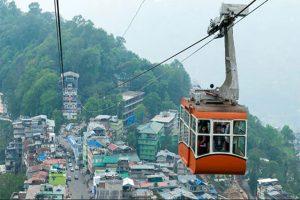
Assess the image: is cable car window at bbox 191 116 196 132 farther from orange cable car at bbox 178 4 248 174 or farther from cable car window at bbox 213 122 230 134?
cable car window at bbox 213 122 230 134

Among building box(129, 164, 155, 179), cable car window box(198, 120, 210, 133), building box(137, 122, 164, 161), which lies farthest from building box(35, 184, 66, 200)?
cable car window box(198, 120, 210, 133)

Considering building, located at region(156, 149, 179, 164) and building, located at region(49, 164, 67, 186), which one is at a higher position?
building, located at region(156, 149, 179, 164)

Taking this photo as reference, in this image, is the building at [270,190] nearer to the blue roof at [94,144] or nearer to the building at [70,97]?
the blue roof at [94,144]

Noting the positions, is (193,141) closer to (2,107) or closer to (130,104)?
(130,104)

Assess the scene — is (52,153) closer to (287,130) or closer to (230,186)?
(230,186)

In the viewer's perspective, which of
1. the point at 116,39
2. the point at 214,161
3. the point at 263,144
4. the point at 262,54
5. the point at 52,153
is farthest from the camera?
the point at 262,54

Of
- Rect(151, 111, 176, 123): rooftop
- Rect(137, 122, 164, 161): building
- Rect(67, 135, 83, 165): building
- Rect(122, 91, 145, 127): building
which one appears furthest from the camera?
Rect(122, 91, 145, 127): building

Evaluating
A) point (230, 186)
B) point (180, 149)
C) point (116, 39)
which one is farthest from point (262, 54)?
point (180, 149)
